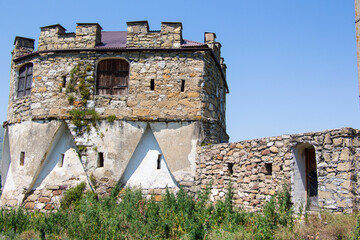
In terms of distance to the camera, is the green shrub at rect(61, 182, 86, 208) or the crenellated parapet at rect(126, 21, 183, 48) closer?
the green shrub at rect(61, 182, 86, 208)

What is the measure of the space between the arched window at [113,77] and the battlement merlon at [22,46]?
11.7 ft

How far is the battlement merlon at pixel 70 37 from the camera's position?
1372 centimetres

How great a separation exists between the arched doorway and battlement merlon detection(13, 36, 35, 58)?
1130cm

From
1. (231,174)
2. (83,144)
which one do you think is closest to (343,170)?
(231,174)

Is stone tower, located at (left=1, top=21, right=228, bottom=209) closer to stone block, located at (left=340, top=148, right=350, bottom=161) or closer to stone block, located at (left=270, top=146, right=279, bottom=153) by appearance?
stone block, located at (left=270, top=146, right=279, bottom=153)

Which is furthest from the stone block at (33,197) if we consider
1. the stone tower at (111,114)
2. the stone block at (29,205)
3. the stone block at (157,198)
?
the stone block at (157,198)

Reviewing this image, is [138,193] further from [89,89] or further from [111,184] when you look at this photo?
[89,89]

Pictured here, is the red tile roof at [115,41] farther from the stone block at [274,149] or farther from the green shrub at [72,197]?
the green shrub at [72,197]

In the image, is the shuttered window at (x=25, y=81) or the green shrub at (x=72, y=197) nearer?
the green shrub at (x=72, y=197)

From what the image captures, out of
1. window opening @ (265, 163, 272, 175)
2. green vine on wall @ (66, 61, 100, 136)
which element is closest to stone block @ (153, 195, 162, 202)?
green vine on wall @ (66, 61, 100, 136)

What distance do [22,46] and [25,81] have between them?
1628 millimetres

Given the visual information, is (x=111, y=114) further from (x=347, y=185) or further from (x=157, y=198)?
(x=347, y=185)

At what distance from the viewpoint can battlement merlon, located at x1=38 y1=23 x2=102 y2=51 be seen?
45.0 ft

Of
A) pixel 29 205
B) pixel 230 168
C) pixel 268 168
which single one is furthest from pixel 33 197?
pixel 268 168
